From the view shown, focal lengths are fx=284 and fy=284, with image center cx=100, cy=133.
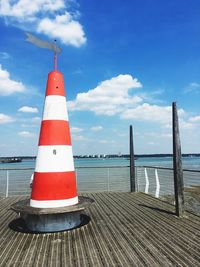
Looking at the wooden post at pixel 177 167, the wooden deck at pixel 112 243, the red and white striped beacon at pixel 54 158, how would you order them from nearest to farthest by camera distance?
the wooden deck at pixel 112 243 → the red and white striped beacon at pixel 54 158 → the wooden post at pixel 177 167

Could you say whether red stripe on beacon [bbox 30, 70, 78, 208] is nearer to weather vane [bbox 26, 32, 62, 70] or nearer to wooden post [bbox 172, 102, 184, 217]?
weather vane [bbox 26, 32, 62, 70]

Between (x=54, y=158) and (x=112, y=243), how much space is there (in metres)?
1.53

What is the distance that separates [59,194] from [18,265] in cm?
144

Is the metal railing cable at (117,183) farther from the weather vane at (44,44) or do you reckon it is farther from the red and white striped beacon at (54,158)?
the weather vane at (44,44)

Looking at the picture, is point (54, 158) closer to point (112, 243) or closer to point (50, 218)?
point (50, 218)

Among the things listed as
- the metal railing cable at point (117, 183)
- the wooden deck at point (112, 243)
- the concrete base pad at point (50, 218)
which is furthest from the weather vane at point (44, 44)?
the metal railing cable at point (117, 183)

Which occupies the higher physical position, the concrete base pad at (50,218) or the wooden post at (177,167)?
the wooden post at (177,167)

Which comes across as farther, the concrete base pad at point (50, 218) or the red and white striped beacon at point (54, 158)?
the red and white striped beacon at point (54, 158)

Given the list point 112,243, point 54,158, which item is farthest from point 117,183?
point 112,243

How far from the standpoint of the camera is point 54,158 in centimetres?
439

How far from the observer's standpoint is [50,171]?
171 inches

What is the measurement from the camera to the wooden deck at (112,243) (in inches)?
121

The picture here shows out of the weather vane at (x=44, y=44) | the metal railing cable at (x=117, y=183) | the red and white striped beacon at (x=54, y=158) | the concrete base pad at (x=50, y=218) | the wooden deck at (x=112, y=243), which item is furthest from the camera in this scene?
the metal railing cable at (x=117, y=183)

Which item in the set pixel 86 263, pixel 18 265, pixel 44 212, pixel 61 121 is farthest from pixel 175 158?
pixel 18 265
